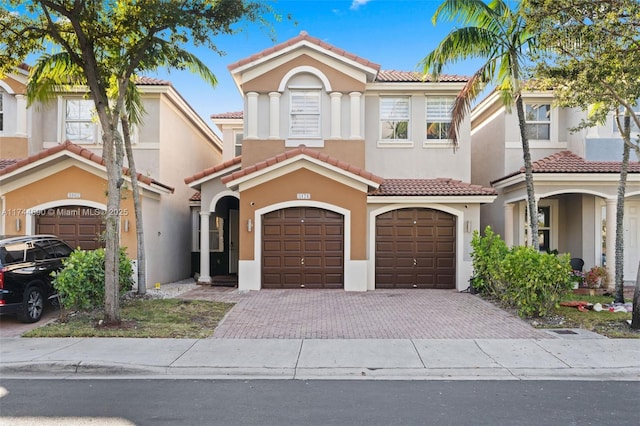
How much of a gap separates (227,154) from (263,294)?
32.8 ft

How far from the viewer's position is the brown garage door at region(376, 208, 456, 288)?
47.3ft

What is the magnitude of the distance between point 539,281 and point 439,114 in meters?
8.09

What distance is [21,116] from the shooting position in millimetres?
15703

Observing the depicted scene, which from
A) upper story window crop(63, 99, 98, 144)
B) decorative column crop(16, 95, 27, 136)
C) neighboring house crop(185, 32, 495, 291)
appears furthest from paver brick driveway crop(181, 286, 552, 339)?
decorative column crop(16, 95, 27, 136)

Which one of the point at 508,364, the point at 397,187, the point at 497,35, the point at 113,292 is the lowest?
the point at 508,364

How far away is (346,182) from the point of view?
13914 millimetres

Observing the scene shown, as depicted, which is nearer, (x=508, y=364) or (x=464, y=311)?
(x=508, y=364)

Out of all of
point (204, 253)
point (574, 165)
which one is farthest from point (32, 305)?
point (574, 165)

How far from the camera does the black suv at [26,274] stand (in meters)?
8.89

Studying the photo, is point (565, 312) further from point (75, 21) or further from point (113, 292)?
point (75, 21)

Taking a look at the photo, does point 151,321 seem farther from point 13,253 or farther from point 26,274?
point 13,253

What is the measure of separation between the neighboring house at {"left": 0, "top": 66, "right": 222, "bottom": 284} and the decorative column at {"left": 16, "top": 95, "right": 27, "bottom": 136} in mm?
29

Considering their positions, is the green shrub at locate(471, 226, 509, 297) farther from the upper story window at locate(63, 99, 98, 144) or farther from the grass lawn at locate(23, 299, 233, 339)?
the upper story window at locate(63, 99, 98, 144)

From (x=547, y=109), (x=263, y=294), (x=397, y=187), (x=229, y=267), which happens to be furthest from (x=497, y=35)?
(x=229, y=267)
